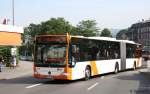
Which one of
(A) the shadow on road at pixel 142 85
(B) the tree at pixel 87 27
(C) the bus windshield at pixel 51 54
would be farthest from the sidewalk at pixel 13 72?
(B) the tree at pixel 87 27

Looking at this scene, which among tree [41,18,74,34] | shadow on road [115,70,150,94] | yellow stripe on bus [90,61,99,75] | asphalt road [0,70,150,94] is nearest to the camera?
asphalt road [0,70,150,94]

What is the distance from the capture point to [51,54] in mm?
23438

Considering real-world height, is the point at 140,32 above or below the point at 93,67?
above

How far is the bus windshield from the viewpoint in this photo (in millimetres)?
23203

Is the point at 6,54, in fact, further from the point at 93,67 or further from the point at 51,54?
the point at 51,54

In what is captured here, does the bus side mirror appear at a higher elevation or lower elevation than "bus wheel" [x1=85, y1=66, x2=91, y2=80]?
higher

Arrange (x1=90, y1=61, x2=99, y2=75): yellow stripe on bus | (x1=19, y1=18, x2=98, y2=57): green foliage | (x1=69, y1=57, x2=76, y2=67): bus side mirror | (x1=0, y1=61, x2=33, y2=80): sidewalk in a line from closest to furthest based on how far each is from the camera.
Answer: (x1=69, y1=57, x2=76, y2=67): bus side mirror, (x1=90, y1=61, x2=99, y2=75): yellow stripe on bus, (x1=0, y1=61, x2=33, y2=80): sidewalk, (x1=19, y1=18, x2=98, y2=57): green foliage

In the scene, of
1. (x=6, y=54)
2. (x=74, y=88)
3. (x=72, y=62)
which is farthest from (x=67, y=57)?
(x=6, y=54)

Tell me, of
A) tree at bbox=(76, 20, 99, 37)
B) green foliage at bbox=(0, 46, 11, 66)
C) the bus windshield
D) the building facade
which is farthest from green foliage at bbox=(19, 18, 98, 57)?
the bus windshield

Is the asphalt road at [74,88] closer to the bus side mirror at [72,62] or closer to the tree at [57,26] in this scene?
the bus side mirror at [72,62]

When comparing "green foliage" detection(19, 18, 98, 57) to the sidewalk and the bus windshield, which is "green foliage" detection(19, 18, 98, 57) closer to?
the sidewalk

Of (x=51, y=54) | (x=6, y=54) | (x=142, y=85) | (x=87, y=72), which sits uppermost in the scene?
(x=6, y=54)

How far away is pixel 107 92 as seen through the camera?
720 inches

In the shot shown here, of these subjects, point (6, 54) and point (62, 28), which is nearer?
point (6, 54)
